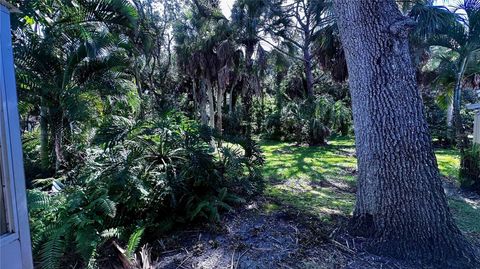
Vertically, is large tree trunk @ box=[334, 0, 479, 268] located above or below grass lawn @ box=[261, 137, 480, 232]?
above

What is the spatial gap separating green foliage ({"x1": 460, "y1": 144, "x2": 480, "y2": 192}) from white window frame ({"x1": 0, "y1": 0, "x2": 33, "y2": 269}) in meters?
7.64

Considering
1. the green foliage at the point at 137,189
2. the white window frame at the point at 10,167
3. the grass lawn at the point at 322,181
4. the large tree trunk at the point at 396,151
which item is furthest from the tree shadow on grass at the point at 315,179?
the white window frame at the point at 10,167

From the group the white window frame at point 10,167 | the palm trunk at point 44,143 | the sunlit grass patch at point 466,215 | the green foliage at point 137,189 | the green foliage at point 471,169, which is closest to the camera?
the white window frame at point 10,167

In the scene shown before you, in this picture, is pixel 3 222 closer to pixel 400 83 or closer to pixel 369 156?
pixel 369 156

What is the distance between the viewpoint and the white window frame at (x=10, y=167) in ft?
3.93

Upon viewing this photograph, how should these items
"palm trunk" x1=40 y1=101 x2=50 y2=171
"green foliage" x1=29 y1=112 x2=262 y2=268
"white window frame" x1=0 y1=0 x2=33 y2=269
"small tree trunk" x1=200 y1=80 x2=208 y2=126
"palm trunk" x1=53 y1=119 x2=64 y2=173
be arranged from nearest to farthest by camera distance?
"white window frame" x1=0 y1=0 x2=33 y2=269 → "green foliage" x1=29 y1=112 x2=262 y2=268 → "palm trunk" x1=53 y1=119 x2=64 y2=173 → "palm trunk" x1=40 y1=101 x2=50 y2=171 → "small tree trunk" x1=200 y1=80 x2=208 y2=126

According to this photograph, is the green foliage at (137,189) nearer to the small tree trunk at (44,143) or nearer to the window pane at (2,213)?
the small tree trunk at (44,143)

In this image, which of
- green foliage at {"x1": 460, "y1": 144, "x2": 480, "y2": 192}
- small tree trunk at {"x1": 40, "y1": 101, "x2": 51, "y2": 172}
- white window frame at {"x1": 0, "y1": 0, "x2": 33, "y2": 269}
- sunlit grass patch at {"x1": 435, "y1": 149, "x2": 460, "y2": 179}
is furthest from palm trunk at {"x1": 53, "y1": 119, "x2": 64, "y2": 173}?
sunlit grass patch at {"x1": 435, "y1": 149, "x2": 460, "y2": 179}

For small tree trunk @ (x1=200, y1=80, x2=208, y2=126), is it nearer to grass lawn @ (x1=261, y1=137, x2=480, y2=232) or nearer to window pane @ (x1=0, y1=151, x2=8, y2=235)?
grass lawn @ (x1=261, y1=137, x2=480, y2=232)

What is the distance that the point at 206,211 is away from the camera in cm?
337

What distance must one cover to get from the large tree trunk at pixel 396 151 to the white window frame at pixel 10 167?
2.59m

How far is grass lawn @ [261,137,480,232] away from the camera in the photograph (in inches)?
165

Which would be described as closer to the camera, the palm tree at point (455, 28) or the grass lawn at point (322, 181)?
the grass lawn at point (322, 181)

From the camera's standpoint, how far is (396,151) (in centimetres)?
262
